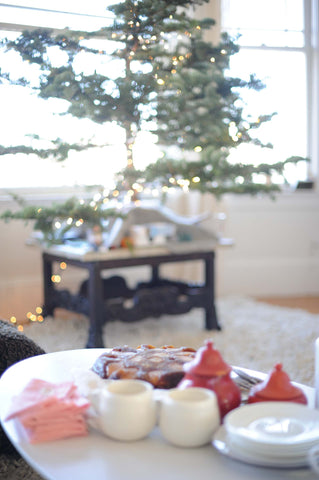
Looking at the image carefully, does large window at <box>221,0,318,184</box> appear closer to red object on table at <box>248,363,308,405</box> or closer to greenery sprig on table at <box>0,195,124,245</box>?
greenery sprig on table at <box>0,195,124,245</box>

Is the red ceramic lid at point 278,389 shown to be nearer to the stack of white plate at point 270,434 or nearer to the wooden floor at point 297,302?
the stack of white plate at point 270,434

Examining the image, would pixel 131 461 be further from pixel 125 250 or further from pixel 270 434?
pixel 125 250

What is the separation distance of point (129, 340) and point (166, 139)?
0.97m

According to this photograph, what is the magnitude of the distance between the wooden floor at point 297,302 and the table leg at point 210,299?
81cm

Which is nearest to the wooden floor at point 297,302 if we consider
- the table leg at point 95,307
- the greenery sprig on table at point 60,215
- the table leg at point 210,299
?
the table leg at point 210,299

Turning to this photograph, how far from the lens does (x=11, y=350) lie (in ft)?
5.10

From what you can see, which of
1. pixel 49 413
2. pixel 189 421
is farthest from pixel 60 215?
pixel 189 421

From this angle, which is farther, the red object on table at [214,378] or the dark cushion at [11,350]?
the dark cushion at [11,350]

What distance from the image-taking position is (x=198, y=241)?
10.1 feet

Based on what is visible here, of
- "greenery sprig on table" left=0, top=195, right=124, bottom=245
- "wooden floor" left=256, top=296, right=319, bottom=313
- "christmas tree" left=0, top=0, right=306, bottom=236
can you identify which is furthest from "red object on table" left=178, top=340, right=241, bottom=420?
"wooden floor" left=256, top=296, right=319, bottom=313

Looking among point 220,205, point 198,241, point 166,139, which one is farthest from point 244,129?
point 220,205

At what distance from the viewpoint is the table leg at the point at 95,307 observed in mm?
2715

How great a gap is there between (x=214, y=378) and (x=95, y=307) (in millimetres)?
1795

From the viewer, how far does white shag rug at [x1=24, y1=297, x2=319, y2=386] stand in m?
2.58
